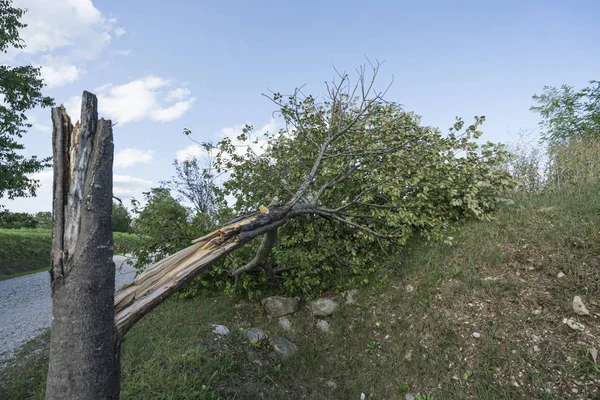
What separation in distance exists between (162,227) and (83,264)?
5.06 m

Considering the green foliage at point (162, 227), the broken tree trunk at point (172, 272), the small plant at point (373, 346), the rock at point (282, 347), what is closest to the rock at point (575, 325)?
the small plant at point (373, 346)

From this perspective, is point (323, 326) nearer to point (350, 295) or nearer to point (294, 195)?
point (350, 295)

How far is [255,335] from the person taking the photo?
223 inches

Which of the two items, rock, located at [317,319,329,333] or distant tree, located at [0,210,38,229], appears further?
distant tree, located at [0,210,38,229]

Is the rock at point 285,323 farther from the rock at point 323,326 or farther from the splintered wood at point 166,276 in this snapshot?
the splintered wood at point 166,276

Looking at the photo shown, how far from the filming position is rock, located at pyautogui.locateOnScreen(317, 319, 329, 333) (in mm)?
6189

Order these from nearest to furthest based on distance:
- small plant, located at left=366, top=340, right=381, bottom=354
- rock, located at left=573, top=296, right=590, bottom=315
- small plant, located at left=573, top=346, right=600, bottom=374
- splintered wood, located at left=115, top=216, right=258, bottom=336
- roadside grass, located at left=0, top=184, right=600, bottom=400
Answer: splintered wood, located at left=115, top=216, right=258, bottom=336, small plant, located at left=573, top=346, right=600, bottom=374, roadside grass, located at left=0, top=184, right=600, bottom=400, rock, located at left=573, top=296, right=590, bottom=315, small plant, located at left=366, top=340, right=381, bottom=354

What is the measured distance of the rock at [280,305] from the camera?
6754 mm

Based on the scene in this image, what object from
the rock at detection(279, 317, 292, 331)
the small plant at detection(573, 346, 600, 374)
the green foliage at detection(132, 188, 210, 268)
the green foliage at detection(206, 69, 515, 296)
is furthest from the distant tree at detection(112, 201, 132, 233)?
the small plant at detection(573, 346, 600, 374)

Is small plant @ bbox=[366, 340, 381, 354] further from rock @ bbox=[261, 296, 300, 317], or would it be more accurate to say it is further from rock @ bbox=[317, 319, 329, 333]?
rock @ bbox=[261, 296, 300, 317]

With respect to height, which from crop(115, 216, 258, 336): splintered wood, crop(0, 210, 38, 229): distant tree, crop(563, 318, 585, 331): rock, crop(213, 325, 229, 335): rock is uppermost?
crop(0, 210, 38, 229): distant tree

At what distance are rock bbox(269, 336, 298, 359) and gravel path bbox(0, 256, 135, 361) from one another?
9.77 feet

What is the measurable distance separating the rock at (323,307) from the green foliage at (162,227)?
290 centimetres

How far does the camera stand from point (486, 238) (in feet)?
20.5
